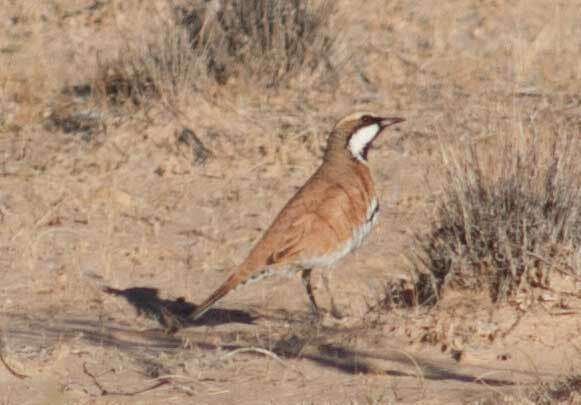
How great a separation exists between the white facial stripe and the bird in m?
0.18

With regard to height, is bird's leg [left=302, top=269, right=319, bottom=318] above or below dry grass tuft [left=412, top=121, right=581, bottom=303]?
below

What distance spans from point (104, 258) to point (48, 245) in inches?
21.6

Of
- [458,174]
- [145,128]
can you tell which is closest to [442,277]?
[458,174]

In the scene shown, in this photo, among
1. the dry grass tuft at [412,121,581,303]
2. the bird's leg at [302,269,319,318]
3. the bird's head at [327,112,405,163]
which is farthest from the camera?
the bird's head at [327,112,405,163]

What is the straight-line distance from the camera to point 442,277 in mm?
8359

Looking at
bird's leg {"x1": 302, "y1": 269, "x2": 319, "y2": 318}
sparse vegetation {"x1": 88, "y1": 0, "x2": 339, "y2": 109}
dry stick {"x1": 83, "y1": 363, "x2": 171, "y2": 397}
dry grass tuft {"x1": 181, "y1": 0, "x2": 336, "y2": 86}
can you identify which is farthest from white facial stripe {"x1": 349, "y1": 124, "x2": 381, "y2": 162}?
dry grass tuft {"x1": 181, "y1": 0, "x2": 336, "y2": 86}

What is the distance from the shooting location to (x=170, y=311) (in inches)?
359

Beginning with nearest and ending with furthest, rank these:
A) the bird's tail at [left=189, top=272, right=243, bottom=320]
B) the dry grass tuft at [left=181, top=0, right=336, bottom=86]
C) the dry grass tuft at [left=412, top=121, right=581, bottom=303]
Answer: the dry grass tuft at [left=412, top=121, right=581, bottom=303] < the bird's tail at [left=189, top=272, right=243, bottom=320] < the dry grass tuft at [left=181, top=0, right=336, bottom=86]

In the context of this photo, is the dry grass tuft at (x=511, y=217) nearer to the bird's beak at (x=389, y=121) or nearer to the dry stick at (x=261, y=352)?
the bird's beak at (x=389, y=121)

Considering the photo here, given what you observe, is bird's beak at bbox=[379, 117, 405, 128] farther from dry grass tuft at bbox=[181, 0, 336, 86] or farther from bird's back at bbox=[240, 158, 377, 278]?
A: dry grass tuft at bbox=[181, 0, 336, 86]

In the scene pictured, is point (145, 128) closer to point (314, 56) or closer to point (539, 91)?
A: point (314, 56)

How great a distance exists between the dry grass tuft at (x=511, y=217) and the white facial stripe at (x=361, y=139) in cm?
88

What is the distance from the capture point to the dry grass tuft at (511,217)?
801 cm

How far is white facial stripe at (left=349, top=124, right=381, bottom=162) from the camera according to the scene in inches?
358
